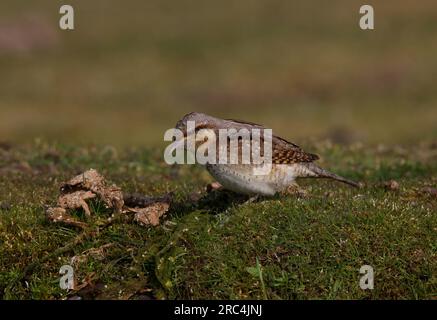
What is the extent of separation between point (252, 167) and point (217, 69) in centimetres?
2998

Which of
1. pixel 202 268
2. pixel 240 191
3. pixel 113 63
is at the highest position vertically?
pixel 113 63

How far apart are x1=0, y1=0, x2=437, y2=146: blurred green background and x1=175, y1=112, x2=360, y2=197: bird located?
62.2 ft

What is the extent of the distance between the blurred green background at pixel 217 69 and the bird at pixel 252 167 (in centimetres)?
1895

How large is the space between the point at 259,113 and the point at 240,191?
2511 centimetres

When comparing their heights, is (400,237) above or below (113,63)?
below

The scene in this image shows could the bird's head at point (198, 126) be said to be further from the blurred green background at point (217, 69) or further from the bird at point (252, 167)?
the blurred green background at point (217, 69)

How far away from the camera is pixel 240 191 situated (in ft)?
36.0

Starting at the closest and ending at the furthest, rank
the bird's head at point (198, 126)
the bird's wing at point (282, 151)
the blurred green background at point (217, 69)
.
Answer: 1. the bird's head at point (198, 126)
2. the bird's wing at point (282, 151)
3. the blurred green background at point (217, 69)

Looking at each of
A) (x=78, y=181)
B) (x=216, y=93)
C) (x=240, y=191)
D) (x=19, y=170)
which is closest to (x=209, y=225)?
(x=240, y=191)

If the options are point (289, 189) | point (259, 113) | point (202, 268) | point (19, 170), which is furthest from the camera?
point (259, 113)

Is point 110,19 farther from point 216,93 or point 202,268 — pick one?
point 202,268

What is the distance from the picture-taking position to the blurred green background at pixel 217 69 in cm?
3475

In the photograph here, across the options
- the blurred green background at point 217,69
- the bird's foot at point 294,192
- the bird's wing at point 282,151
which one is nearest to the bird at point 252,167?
the bird's wing at point 282,151

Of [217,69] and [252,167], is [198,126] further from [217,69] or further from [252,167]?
[217,69]
